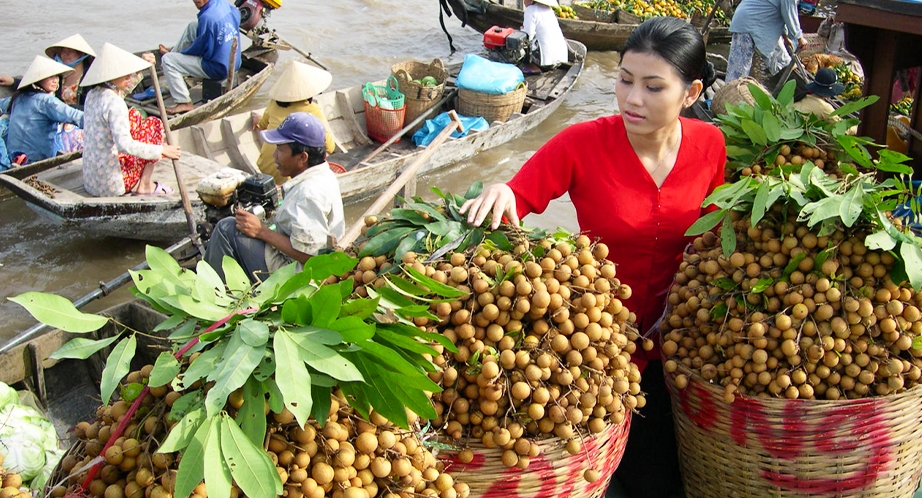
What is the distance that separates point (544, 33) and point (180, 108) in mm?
4109

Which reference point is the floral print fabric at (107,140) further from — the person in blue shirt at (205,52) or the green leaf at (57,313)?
the green leaf at (57,313)

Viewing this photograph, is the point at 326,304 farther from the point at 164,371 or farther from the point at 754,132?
the point at 754,132

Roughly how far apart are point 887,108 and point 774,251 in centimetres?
152

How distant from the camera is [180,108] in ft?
23.8

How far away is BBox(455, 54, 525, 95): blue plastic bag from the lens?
23.7 ft

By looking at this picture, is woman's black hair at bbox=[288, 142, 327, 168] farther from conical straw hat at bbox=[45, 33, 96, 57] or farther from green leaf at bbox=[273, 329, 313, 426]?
conical straw hat at bbox=[45, 33, 96, 57]

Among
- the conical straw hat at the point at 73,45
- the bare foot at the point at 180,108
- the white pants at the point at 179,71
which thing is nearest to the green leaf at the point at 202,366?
the conical straw hat at the point at 73,45

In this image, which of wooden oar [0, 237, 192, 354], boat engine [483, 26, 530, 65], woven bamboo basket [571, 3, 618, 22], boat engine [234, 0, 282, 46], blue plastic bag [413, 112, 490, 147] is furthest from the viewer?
woven bamboo basket [571, 3, 618, 22]

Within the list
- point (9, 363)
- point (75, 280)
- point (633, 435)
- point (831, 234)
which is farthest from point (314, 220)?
point (75, 280)

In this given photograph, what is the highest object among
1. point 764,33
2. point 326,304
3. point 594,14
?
point 326,304

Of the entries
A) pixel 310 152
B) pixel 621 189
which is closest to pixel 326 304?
pixel 621 189

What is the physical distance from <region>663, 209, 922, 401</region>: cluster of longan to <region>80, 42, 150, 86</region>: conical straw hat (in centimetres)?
438

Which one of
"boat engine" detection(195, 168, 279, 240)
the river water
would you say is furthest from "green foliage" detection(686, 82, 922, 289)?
the river water

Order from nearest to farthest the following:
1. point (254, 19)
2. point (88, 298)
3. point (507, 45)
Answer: point (88, 298), point (507, 45), point (254, 19)
